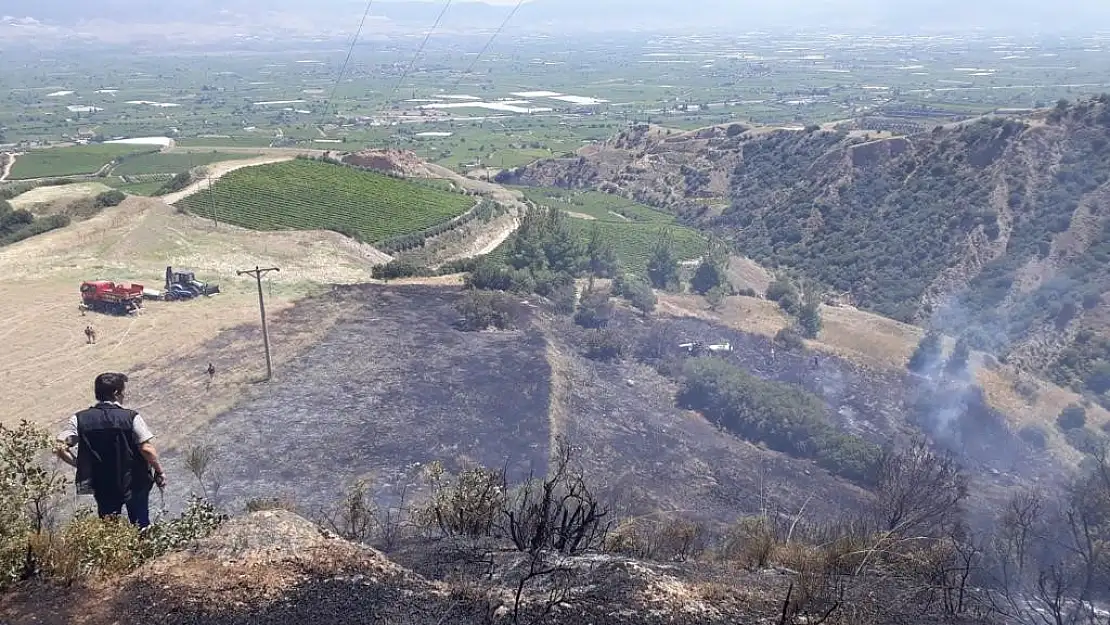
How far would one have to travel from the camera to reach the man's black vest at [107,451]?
6.97 m

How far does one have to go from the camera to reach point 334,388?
23.4m

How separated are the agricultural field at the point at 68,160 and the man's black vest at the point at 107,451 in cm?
7287

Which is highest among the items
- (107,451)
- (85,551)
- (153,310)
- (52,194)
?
(107,451)

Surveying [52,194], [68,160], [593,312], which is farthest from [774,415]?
[68,160]

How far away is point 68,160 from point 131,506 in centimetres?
8323

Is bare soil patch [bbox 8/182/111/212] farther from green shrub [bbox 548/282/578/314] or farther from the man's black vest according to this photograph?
the man's black vest

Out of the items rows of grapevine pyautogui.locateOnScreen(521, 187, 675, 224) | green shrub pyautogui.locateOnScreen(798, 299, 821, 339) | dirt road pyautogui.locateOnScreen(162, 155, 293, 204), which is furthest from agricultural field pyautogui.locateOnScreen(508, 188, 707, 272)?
dirt road pyautogui.locateOnScreen(162, 155, 293, 204)

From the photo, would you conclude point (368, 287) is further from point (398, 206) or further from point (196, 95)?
point (196, 95)

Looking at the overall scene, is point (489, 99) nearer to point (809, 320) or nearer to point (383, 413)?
point (809, 320)

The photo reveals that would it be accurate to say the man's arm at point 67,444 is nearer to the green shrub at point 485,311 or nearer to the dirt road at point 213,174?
the green shrub at point 485,311

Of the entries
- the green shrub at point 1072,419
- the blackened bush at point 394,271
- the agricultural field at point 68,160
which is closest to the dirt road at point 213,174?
the blackened bush at point 394,271

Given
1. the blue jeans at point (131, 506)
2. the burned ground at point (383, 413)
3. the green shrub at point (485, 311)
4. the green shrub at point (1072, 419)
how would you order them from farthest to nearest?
the green shrub at point (485, 311), the green shrub at point (1072, 419), the burned ground at point (383, 413), the blue jeans at point (131, 506)

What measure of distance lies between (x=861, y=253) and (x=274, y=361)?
39590 millimetres

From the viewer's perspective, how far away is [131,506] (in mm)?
7473
